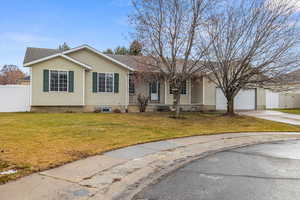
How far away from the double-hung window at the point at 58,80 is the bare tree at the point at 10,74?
32.6m

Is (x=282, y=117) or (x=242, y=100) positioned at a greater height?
(x=242, y=100)

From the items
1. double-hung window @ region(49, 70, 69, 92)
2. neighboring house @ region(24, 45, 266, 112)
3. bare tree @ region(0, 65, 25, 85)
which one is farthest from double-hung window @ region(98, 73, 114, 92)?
bare tree @ region(0, 65, 25, 85)

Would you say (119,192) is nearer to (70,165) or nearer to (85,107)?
(70,165)

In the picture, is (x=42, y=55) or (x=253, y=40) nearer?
(x=253, y=40)

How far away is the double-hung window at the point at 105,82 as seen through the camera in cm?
1886

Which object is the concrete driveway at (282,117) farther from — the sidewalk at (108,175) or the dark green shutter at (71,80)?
the dark green shutter at (71,80)

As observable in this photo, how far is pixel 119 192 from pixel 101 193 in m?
0.32

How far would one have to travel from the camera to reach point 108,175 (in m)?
4.93

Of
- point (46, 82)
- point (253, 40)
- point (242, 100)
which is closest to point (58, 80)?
point (46, 82)

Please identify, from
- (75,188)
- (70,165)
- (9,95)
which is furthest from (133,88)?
(75,188)

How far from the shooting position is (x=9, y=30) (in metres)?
22.1

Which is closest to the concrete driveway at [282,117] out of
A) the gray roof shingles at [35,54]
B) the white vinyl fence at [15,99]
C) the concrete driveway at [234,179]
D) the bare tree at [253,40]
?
the bare tree at [253,40]

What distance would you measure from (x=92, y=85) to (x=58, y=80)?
8.26 ft

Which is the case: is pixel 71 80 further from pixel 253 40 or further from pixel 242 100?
pixel 242 100
